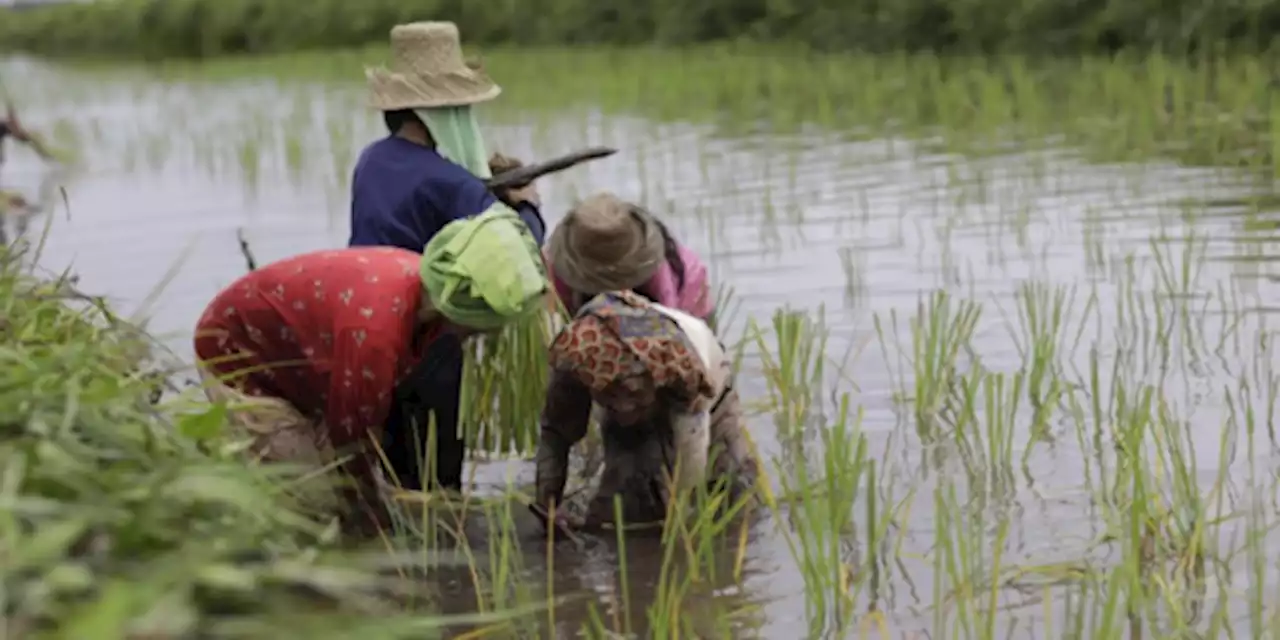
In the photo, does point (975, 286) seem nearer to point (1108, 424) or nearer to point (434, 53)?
point (1108, 424)

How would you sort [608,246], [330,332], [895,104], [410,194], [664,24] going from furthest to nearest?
[664,24], [895,104], [410,194], [608,246], [330,332]

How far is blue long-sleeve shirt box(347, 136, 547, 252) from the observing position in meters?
4.02

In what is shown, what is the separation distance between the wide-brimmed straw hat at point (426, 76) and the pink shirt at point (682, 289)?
47 centimetres

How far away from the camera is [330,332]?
3471mm

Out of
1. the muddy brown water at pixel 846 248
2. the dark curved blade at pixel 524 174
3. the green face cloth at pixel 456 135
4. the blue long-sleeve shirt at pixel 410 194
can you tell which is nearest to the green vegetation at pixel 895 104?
the muddy brown water at pixel 846 248

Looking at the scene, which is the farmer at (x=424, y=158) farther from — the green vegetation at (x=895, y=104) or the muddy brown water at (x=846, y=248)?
the green vegetation at (x=895, y=104)

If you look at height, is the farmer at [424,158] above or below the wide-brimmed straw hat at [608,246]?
above

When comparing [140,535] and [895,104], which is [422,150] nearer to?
[140,535]

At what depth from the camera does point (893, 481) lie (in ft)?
12.9

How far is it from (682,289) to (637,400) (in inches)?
25.4

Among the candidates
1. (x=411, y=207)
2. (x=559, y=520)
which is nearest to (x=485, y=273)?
(x=559, y=520)

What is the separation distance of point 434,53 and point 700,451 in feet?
4.12

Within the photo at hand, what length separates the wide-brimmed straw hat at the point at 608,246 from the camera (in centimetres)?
376

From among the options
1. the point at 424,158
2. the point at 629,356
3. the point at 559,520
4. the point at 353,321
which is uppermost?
the point at 424,158
